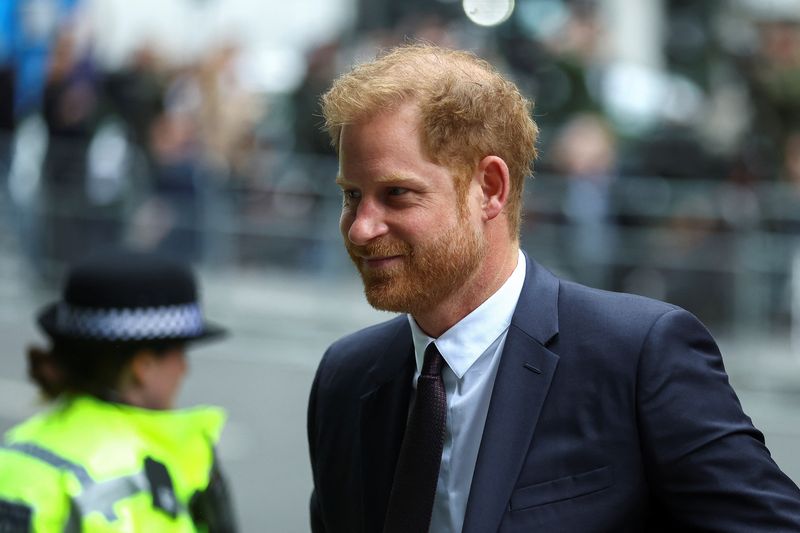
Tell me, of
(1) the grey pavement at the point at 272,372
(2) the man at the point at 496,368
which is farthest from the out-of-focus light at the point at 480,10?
(1) the grey pavement at the point at 272,372

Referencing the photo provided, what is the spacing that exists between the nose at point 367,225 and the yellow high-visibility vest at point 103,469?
0.91 m

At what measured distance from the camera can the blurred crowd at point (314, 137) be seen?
1116cm

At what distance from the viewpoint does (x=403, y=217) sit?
8.44 feet

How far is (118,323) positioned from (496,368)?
115 centimetres

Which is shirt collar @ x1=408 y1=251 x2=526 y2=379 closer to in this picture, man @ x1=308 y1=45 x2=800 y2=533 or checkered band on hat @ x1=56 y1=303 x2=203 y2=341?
→ man @ x1=308 y1=45 x2=800 y2=533

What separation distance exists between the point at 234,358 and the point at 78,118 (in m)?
2.88

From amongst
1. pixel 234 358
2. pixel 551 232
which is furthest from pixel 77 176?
pixel 551 232

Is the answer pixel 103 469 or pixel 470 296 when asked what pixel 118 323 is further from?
pixel 470 296

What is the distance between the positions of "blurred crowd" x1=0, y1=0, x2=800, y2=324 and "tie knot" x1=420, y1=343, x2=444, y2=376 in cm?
822

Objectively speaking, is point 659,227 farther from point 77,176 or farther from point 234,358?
point 77,176

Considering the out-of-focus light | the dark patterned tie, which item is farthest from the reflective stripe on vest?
the out-of-focus light

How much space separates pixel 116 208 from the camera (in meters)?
13.0

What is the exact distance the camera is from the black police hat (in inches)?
134

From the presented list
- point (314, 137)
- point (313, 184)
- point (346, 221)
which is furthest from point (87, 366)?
point (314, 137)
